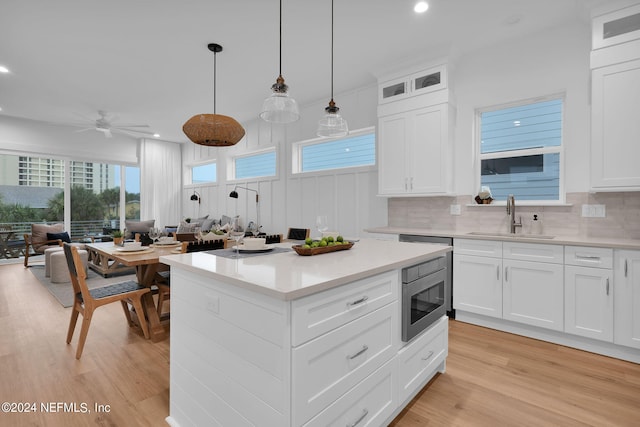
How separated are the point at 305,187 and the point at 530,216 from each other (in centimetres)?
336

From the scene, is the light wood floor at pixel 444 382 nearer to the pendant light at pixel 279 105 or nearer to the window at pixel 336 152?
the pendant light at pixel 279 105

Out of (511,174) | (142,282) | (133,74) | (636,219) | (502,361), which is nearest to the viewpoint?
(502,361)

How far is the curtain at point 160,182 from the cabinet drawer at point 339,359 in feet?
26.7

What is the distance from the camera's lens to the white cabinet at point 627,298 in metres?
2.40

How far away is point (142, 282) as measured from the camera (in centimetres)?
308

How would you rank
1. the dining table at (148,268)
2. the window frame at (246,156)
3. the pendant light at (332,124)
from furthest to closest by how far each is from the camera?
the window frame at (246,156) → the dining table at (148,268) → the pendant light at (332,124)

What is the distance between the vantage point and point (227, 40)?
344cm

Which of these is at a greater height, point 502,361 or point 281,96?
point 281,96

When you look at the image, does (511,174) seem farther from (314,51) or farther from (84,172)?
(84,172)

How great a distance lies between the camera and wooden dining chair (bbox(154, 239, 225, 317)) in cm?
253

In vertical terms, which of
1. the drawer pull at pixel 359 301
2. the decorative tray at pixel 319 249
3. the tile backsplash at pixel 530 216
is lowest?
the drawer pull at pixel 359 301

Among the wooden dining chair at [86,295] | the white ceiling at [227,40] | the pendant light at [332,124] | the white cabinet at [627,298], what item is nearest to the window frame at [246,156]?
the white ceiling at [227,40]

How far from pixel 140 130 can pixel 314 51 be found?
17.6ft

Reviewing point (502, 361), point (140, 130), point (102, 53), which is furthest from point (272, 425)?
point (140, 130)
